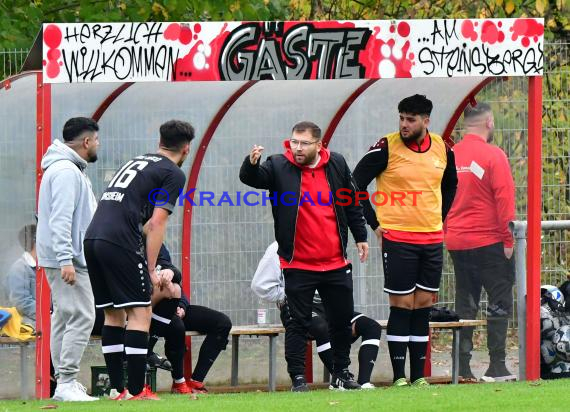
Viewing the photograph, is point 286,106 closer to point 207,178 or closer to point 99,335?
point 207,178

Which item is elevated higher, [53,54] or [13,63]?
[13,63]

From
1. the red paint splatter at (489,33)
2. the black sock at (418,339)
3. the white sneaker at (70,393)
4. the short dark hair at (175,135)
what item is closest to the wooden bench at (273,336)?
the black sock at (418,339)

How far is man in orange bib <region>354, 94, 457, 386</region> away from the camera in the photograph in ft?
32.3

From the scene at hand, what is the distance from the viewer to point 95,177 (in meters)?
11.1

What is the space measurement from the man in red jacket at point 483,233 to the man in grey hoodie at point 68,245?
10.6 feet

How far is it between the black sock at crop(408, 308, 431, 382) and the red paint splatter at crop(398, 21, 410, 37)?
78.5 inches

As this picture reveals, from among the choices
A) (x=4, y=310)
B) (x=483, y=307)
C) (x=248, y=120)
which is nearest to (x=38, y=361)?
(x=4, y=310)

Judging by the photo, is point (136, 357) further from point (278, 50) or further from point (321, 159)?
point (278, 50)

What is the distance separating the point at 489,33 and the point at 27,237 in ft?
12.2

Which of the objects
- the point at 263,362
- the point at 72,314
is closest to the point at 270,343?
the point at 263,362

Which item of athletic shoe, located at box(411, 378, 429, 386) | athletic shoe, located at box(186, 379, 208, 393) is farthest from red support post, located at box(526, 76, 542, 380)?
athletic shoe, located at box(186, 379, 208, 393)

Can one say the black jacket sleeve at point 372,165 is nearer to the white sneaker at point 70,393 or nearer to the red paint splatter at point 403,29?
the red paint splatter at point 403,29

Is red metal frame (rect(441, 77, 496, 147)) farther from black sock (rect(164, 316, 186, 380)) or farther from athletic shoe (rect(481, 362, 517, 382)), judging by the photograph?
black sock (rect(164, 316, 186, 380))

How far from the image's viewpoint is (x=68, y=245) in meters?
9.16
